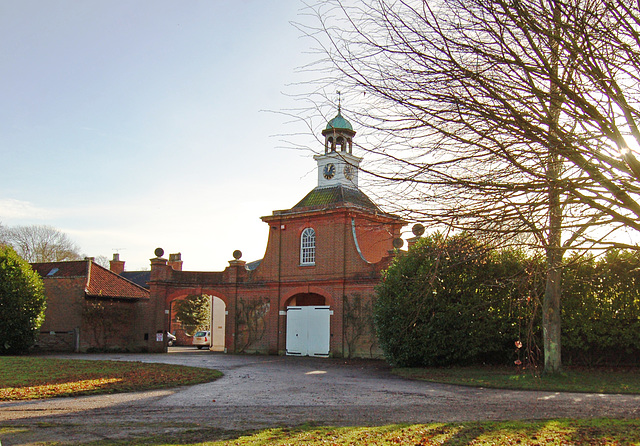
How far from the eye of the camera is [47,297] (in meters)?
32.6

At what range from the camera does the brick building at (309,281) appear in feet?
92.1

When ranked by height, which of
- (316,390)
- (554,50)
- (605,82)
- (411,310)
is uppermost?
(554,50)

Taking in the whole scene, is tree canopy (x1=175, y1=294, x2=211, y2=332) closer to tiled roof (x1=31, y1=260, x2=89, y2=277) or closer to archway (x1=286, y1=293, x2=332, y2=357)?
Result: tiled roof (x1=31, y1=260, x2=89, y2=277)

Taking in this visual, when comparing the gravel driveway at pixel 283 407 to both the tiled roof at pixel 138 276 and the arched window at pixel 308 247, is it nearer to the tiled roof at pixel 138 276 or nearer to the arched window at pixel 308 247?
the arched window at pixel 308 247

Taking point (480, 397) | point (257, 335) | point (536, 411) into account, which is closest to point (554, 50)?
point (536, 411)

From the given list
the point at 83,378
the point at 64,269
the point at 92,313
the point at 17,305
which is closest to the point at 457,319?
the point at 83,378

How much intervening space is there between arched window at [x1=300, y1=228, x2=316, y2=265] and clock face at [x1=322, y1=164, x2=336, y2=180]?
11.4 feet

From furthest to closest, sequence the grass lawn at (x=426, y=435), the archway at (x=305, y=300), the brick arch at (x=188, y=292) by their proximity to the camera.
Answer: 1. the brick arch at (x=188, y=292)
2. the archway at (x=305, y=300)
3. the grass lawn at (x=426, y=435)

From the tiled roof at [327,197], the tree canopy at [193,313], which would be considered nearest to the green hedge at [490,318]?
the tiled roof at [327,197]

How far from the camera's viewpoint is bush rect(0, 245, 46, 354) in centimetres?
2841

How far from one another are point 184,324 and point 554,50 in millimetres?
49739

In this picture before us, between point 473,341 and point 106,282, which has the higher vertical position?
point 106,282

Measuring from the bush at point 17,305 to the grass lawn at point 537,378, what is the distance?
19.0 meters

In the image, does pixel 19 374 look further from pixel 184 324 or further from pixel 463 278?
pixel 184 324
